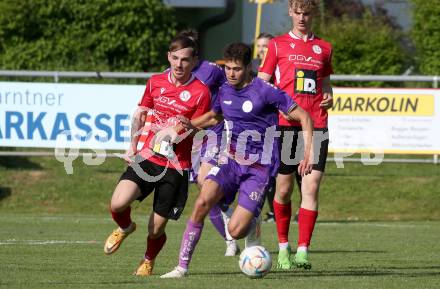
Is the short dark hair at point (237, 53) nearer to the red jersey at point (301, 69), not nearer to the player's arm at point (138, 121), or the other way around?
the player's arm at point (138, 121)

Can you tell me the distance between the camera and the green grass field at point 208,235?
913 cm

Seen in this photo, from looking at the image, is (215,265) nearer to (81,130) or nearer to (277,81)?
(277,81)

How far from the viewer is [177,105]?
9.92 metres

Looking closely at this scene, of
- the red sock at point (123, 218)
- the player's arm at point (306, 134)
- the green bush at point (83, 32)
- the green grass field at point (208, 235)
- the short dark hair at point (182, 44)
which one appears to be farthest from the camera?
the green bush at point (83, 32)

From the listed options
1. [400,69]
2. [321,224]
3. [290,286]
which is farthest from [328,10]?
[290,286]

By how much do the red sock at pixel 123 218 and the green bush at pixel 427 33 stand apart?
14.7m

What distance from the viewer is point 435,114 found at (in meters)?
18.4

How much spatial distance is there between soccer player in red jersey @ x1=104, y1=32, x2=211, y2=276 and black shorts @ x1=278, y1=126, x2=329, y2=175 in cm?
104

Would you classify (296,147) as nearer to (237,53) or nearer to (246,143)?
(246,143)

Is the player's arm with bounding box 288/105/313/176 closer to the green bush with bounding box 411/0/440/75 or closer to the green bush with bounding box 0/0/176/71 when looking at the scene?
the green bush with bounding box 411/0/440/75

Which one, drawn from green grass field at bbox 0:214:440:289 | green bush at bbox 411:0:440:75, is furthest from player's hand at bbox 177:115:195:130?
green bush at bbox 411:0:440:75

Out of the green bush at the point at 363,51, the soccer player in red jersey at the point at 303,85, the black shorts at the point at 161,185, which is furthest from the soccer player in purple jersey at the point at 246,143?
the green bush at the point at 363,51

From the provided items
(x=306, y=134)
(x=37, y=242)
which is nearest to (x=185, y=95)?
(x=306, y=134)

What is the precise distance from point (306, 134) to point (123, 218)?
1.72 metres
